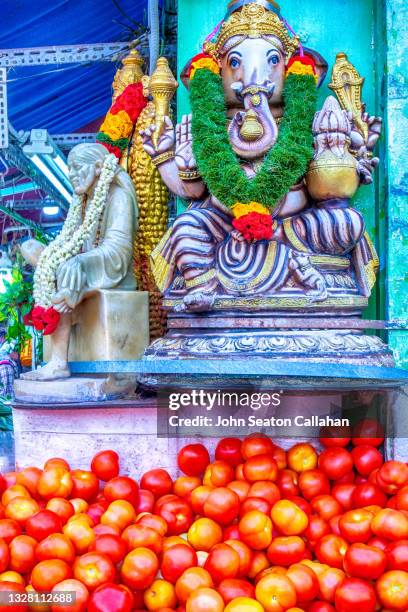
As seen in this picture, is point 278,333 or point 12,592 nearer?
point 12,592

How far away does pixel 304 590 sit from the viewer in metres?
1.59

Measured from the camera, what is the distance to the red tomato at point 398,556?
1594 millimetres

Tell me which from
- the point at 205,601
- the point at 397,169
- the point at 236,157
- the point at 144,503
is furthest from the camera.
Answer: the point at 397,169

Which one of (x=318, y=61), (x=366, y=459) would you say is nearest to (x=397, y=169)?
(x=318, y=61)

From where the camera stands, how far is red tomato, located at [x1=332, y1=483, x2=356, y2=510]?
1.95m

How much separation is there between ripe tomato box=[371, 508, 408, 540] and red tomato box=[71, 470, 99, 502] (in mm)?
928

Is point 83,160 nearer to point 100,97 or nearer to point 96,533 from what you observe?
point 96,533

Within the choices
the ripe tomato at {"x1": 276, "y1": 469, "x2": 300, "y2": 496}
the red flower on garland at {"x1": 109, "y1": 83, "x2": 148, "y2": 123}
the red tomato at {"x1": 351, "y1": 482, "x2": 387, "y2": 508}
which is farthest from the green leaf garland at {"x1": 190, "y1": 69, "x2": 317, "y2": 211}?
the red tomato at {"x1": 351, "y1": 482, "x2": 387, "y2": 508}

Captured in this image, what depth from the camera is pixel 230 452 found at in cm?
213

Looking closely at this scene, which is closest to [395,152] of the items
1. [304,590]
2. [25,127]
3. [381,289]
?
[381,289]

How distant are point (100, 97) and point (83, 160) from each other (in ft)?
8.68

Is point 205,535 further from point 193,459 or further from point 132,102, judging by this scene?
point 132,102

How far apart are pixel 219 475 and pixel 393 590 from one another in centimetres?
66

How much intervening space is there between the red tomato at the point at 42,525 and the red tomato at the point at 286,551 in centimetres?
61
